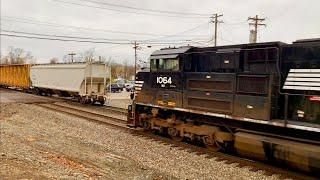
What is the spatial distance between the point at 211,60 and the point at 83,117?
9.76 meters

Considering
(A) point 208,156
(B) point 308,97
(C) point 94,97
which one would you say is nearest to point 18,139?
(A) point 208,156

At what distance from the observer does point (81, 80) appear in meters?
29.3

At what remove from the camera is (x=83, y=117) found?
20.6m

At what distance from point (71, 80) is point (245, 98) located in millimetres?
21492

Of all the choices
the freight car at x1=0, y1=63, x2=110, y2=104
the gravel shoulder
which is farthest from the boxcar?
the gravel shoulder

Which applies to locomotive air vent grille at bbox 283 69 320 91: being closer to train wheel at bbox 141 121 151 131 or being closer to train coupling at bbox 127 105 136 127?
train wheel at bbox 141 121 151 131

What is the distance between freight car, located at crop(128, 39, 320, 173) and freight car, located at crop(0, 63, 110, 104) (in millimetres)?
14917

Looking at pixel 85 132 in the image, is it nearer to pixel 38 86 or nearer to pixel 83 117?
pixel 83 117

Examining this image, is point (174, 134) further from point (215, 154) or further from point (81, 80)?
point (81, 80)

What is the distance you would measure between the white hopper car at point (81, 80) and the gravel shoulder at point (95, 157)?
12320 mm

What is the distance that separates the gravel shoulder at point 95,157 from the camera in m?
9.35

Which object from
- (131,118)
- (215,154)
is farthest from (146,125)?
(215,154)

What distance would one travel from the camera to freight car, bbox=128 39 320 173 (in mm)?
9945

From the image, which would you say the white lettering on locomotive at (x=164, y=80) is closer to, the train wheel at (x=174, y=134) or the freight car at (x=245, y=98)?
the freight car at (x=245, y=98)
